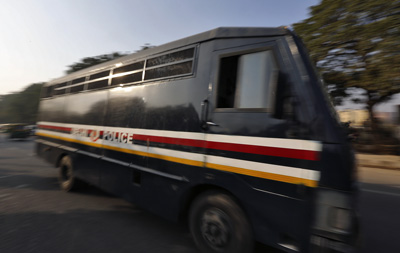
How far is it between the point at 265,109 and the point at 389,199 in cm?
470

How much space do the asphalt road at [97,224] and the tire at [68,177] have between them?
157 mm

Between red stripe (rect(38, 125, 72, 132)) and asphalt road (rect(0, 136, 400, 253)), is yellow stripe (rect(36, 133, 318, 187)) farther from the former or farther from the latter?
red stripe (rect(38, 125, 72, 132))

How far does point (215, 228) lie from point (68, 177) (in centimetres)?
414

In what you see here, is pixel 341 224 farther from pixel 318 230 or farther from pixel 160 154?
pixel 160 154

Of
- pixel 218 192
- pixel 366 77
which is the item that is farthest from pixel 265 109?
pixel 366 77

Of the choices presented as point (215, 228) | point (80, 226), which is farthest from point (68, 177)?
point (215, 228)

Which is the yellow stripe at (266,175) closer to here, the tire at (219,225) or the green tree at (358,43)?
the tire at (219,225)

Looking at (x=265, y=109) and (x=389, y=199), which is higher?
(x=265, y=109)

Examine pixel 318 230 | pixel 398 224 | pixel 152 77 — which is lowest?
pixel 398 224

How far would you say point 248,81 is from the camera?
8.14ft

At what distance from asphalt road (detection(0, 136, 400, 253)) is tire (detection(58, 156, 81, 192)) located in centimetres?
16

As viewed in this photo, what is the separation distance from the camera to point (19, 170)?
25.5 ft

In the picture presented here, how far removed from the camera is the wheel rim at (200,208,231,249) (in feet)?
8.30

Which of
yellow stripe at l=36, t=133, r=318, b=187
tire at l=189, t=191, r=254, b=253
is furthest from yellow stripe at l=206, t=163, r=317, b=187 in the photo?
tire at l=189, t=191, r=254, b=253
